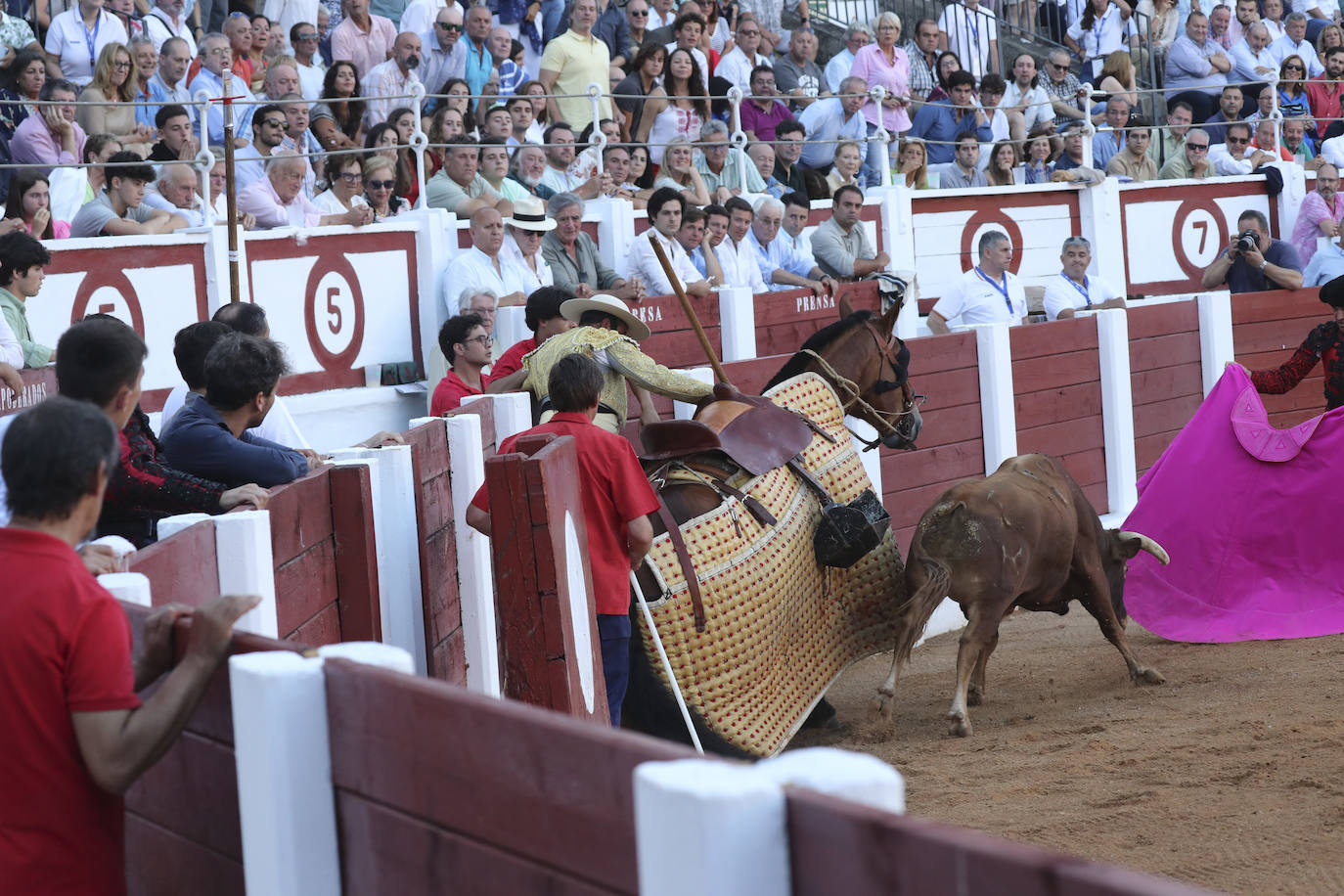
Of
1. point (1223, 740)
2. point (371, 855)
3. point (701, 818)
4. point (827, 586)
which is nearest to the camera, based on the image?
point (701, 818)

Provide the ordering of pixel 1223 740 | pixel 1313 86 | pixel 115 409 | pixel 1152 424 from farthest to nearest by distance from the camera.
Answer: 1. pixel 1313 86
2. pixel 1152 424
3. pixel 1223 740
4. pixel 115 409

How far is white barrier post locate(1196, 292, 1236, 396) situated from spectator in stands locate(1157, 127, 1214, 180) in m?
2.57

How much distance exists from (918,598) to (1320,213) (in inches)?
331

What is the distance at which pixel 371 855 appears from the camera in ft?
6.30

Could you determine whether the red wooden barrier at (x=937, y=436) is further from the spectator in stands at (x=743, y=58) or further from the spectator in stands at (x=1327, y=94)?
the spectator in stands at (x=1327, y=94)

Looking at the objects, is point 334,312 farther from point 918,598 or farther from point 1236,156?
point 1236,156

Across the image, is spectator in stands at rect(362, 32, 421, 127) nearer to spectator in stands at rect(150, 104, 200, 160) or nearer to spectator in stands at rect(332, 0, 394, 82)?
spectator in stands at rect(332, 0, 394, 82)

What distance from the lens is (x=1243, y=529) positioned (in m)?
7.19

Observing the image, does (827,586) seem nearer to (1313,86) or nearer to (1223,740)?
(1223,740)

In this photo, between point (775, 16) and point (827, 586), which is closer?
point (827, 586)

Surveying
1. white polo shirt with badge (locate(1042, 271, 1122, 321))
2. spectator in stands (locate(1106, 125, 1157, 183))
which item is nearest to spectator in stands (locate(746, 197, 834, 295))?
white polo shirt with badge (locate(1042, 271, 1122, 321))

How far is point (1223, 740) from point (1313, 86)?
36.3 ft

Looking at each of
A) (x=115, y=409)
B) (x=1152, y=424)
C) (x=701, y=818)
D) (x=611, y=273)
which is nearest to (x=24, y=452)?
(x=115, y=409)

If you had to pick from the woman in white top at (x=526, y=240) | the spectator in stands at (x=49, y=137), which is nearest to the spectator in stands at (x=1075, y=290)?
the woman in white top at (x=526, y=240)
